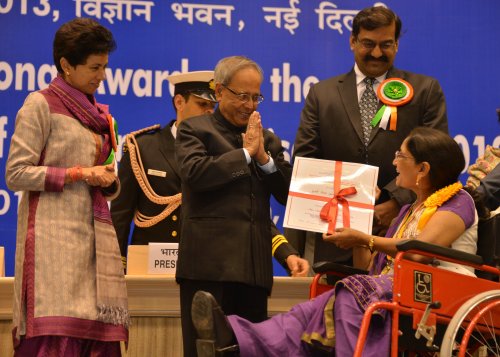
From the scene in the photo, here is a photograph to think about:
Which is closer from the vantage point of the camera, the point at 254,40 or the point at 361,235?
the point at 361,235

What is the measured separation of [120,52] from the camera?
19.7 ft

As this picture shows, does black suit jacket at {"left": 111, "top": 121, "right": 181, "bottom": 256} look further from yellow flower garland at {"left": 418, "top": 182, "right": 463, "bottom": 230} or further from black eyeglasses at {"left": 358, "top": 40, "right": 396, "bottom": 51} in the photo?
yellow flower garland at {"left": 418, "top": 182, "right": 463, "bottom": 230}

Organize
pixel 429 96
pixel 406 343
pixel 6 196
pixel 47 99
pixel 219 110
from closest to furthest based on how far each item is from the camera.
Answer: pixel 406 343 < pixel 47 99 < pixel 219 110 < pixel 429 96 < pixel 6 196

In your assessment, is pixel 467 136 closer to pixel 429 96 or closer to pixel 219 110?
pixel 429 96

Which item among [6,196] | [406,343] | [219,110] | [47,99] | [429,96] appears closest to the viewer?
[406,343]

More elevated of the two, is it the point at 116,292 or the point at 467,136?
the point at 467,136

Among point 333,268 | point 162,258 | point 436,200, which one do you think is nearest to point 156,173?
point 162,258

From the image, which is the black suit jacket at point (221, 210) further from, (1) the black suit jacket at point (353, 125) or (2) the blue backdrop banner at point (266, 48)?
(2) the blue backdrop banner at point (266, 48)

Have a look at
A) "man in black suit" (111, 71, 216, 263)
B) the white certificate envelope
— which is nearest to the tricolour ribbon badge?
the white certificate envelope

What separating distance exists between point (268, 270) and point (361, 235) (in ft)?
1.32

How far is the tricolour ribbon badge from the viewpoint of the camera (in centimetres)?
413

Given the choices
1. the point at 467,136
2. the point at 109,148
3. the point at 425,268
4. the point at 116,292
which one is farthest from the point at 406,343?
the point at 467,136

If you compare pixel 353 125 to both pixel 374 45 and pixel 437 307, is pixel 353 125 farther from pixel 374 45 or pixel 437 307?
pixel 437 307

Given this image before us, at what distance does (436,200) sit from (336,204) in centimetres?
43
